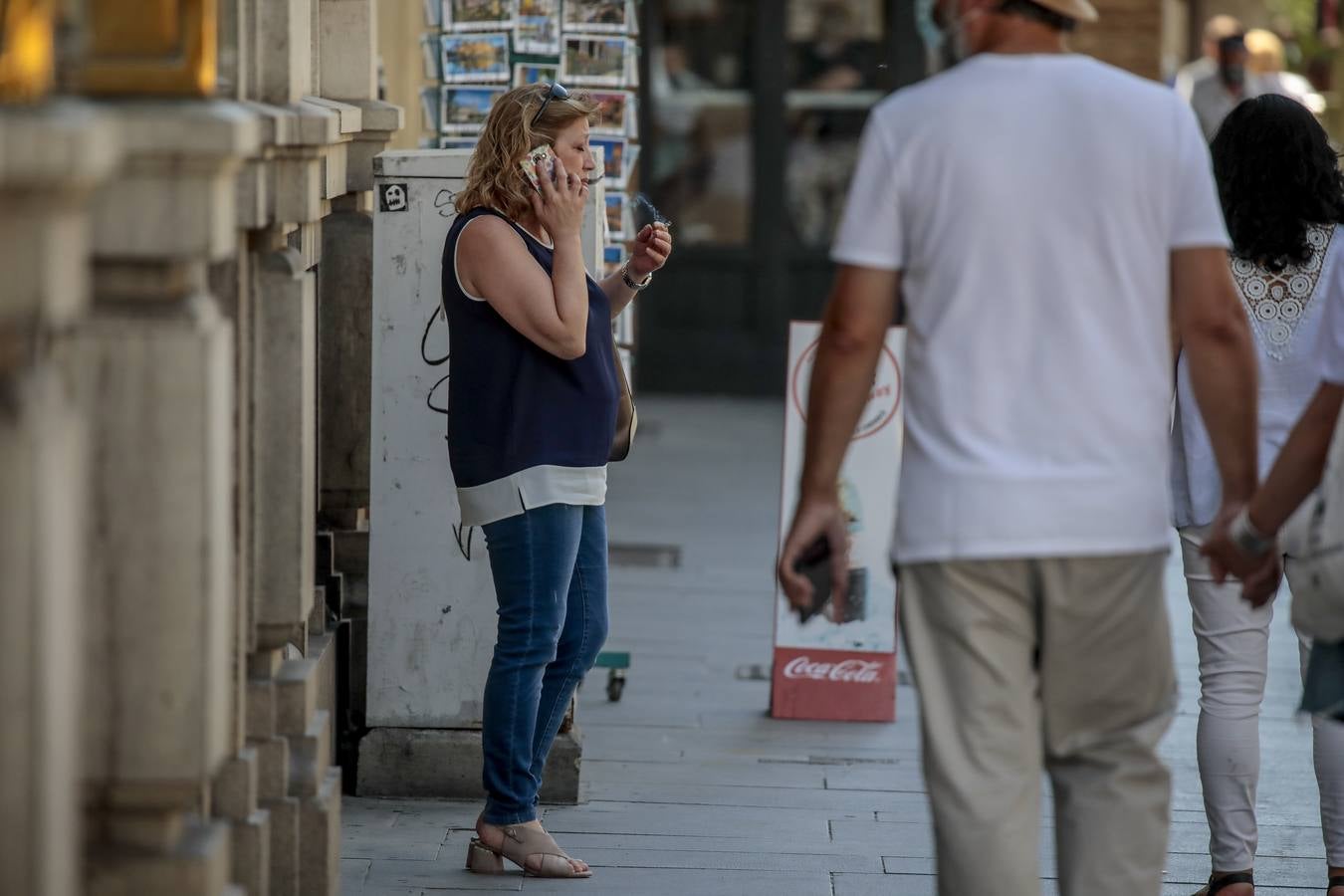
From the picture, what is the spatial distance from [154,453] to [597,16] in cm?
438

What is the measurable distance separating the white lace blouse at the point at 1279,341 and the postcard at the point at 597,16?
9.96ft

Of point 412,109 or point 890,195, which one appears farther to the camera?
point 412,109

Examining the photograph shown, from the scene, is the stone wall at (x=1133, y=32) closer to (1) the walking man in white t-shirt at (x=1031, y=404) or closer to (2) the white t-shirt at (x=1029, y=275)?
(1) the walking man in white t-shirt at (x=1031, y=404)

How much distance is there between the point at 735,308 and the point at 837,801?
363 inches

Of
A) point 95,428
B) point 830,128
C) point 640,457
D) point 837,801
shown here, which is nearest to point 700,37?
point 830,128

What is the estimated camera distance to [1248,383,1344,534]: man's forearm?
139 inches

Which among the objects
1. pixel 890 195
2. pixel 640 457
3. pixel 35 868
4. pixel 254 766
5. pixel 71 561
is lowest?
pixel 640 457

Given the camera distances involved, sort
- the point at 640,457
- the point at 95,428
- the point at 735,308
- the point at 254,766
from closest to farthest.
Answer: the point at 95,428 < the point at 254,766 < the point at 640,457 < the point at 735,308

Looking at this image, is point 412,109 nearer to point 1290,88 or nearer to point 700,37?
point 700,37

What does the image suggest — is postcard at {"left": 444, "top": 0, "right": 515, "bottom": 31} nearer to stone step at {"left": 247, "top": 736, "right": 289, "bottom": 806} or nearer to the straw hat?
stone step at {"left": 247, "top": 736, "right": 289, "bottom": 806}

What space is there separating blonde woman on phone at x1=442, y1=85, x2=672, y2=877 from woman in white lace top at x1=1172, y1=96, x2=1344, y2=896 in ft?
4.22

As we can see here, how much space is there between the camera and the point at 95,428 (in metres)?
2.81

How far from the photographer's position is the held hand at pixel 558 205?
4367mm

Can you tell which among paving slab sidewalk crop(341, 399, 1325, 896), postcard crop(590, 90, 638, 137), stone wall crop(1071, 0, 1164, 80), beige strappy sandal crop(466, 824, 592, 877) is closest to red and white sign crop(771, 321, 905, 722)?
paving slab sidewalk crop(341, 399, 1325, 896)
